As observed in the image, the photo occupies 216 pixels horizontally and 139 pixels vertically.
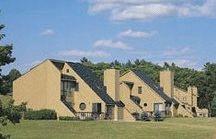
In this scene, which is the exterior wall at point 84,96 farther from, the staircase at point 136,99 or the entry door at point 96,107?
the staircase at point 136,99

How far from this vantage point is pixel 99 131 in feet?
154

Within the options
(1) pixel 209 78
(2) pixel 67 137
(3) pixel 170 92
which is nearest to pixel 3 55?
(2) pixel 67 137

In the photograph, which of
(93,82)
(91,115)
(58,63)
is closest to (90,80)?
(93,82)

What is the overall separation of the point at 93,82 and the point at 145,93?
16613 millimetres

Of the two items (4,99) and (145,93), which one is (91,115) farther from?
(4,99)

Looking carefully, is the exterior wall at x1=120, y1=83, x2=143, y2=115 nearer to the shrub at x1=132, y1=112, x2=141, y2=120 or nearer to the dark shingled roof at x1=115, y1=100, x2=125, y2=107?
the dark shingled roof at x1=115, y1=100, x2=125, y2=107

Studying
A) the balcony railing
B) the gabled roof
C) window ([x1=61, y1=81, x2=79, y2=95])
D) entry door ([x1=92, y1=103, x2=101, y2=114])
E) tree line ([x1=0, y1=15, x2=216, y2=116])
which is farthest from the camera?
tree line ([x1=0, y1=15, x2=216, y2=116])

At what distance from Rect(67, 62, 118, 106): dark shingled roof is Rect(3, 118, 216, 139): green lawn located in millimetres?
24926

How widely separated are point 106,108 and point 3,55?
53.0m

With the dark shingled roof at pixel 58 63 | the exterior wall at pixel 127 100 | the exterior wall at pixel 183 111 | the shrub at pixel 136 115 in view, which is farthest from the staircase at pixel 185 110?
the dark shingled roof at pixel 58 63

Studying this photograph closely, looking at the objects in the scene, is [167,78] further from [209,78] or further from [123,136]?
[123,136]

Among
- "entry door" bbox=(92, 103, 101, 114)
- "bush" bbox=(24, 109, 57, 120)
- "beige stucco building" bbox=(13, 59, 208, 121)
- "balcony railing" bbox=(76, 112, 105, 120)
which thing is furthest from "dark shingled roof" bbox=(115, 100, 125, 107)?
"bush" bbox=(24, 109, 57, 120)

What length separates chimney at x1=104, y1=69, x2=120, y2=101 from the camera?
82.2 m

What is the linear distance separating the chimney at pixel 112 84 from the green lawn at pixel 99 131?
29690mm
